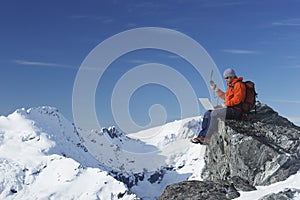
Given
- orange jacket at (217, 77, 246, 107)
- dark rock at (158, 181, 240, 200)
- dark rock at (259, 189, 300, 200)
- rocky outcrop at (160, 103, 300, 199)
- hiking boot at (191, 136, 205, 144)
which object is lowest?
dark rock at (259, 189, 300, 200)

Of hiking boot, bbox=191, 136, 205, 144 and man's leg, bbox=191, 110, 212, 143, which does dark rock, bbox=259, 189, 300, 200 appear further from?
hiking boot, bbox=191, 136, 205, 144

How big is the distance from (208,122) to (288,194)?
7706 mm

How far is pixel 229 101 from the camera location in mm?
18766

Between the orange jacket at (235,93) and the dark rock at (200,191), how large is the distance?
15.0 feet

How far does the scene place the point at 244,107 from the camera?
62.1 ft

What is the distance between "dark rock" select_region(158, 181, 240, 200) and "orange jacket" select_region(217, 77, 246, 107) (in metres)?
4.58

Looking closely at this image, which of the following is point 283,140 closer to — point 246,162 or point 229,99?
point 246,162

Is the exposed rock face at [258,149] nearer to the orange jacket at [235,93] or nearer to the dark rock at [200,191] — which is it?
the dark rock at [200,191]

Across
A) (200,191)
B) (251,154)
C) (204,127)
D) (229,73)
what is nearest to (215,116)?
(204,127)

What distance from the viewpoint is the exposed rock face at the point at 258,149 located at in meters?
16.1

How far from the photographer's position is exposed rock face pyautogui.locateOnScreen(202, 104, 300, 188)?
16062mm

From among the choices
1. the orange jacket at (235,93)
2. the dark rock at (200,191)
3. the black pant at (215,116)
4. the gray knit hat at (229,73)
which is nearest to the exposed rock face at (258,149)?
the black pant at (215,116)

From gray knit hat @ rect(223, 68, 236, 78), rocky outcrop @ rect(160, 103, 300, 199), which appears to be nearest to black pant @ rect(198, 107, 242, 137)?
rocky outcrop @ rect(160, 103, 300, 199)

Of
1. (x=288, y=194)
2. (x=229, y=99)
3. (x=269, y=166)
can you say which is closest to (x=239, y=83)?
(x=229, y=99)
